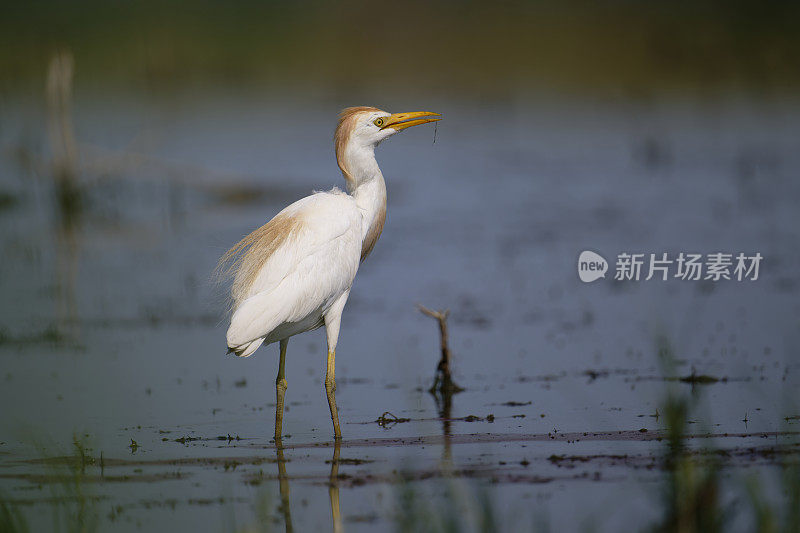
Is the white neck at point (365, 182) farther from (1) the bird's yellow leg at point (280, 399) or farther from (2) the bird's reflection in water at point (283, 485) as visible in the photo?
(2) the bird's reflection in water at point (283, 485)

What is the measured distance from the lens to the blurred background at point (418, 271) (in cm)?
618

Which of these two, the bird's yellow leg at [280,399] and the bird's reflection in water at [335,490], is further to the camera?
the bird's yellow leg at [280,399]

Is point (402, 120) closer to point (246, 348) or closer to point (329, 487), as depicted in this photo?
point (246, 348)

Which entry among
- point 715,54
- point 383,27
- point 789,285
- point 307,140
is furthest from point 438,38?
point 789,285

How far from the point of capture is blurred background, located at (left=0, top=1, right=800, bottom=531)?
618 centimetres

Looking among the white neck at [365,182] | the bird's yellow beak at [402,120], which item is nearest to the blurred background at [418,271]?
the white neck at [365,182]

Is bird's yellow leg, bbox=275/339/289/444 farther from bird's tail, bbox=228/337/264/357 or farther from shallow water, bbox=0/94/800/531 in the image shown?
bird's tail, bbox=228/337/264/357

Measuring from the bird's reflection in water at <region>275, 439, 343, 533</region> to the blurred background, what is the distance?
1.4 inches

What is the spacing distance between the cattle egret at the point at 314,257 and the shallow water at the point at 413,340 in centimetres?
63

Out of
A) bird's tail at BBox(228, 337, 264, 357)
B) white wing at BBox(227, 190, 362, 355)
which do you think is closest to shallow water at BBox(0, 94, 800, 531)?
bird's tail at BBox(228, 337, 264, 357)

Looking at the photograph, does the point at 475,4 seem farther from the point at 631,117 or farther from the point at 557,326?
the point at 557,326

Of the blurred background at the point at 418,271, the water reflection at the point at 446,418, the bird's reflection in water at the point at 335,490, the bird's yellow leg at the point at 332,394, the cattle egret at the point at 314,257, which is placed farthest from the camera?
the bird's yellow leg at the point at 332,394

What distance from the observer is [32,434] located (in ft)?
24.9

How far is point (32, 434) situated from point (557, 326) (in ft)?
16.1
